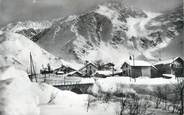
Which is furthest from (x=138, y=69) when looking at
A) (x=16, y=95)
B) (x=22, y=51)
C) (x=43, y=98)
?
(x=16, y=95)

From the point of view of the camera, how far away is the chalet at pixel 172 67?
7750cm

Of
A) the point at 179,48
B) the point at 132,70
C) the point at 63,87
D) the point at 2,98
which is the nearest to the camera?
the point at 2,98

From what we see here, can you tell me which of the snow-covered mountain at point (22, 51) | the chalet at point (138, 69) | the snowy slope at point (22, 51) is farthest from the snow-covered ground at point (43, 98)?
the snowy slope at point (22, 51)

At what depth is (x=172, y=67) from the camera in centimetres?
7831

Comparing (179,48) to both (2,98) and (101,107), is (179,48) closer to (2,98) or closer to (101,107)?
(101,107)

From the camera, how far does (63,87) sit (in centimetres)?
5453

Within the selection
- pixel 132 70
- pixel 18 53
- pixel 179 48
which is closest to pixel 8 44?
pixel 18 53

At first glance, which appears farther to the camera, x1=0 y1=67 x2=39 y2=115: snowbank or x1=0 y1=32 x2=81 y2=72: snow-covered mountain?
x1=0 y1=32 x2=81 y2=72: snow-covered mountain

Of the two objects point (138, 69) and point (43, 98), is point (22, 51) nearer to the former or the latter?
point (138, 69)

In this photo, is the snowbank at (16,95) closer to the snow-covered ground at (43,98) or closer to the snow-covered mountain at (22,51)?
the snow-covered ground at (43,98)

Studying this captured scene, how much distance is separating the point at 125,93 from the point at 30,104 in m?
38.0

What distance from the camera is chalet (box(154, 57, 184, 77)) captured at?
77500 millimetres

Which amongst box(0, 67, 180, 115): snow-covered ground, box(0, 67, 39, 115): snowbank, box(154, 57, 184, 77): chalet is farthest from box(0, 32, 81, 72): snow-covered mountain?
box(0, 67, 39, 115): snowbank

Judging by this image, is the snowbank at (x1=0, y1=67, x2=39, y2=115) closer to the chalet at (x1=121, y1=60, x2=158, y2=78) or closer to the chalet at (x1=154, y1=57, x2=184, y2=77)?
the chalet at (x1=121, y1=60, x2=158, y2=78)
